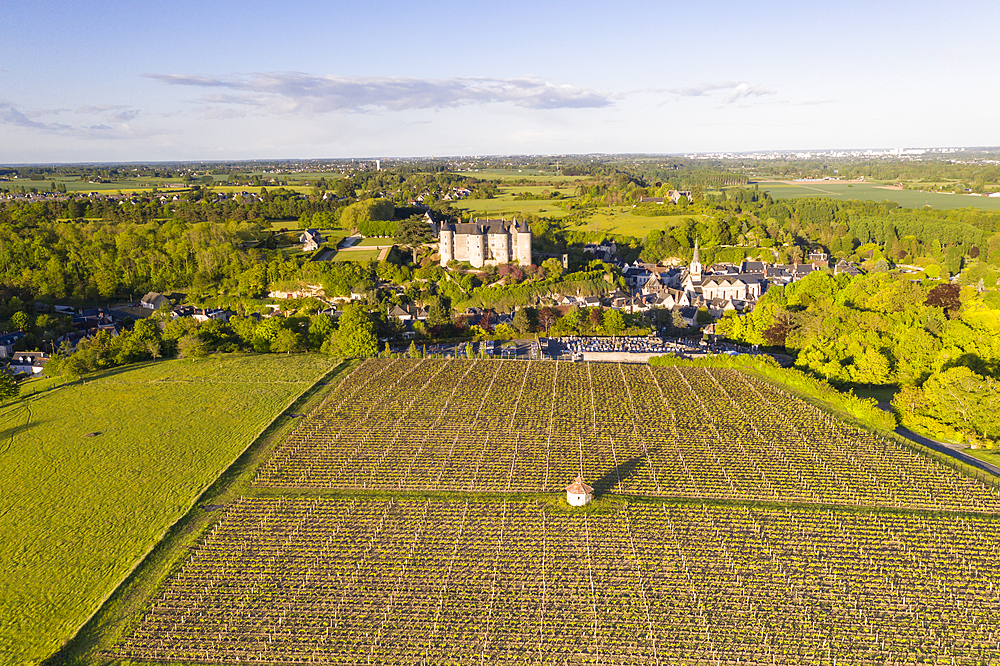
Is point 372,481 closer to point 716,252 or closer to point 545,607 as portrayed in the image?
point 545,607

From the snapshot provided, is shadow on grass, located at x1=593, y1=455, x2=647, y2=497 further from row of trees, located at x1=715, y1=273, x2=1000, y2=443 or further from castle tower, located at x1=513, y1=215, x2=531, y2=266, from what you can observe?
castle tower, located at x1=513, y1=215, x2=531, y2=266

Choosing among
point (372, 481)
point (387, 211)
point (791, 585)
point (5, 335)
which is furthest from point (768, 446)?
point (387, 211)

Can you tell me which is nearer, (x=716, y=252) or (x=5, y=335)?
(x=5, y=335)

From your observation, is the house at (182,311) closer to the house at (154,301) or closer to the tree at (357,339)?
the house at (154,301)

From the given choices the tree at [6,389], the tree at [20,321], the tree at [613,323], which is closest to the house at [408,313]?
the tree at [613,323]

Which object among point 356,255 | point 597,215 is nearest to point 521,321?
point 356,255

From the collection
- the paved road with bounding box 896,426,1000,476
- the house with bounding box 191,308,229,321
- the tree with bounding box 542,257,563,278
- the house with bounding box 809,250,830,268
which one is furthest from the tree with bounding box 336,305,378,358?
the house with bounding box 809,250,830,268
